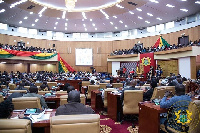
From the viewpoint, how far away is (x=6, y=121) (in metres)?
1.88

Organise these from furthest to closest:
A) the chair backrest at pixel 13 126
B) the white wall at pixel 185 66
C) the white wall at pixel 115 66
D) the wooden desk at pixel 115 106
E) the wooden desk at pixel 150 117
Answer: the white wall at pixel 115 66 → the white wall at pixel 185 66 → the wooden desk at pixel 115 106 → the wooden desk at pixel 150 117 → the chair backrest at pixel 13 126

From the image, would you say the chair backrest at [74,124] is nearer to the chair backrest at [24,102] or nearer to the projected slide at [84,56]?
the chair backrest at [24,102]

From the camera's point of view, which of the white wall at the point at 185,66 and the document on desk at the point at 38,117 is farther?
the white wall at the point at 185,66

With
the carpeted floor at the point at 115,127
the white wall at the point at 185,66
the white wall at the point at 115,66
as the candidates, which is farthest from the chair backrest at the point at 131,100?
the white wall at the point at 115,66

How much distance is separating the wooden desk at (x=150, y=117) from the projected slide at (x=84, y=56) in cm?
2458

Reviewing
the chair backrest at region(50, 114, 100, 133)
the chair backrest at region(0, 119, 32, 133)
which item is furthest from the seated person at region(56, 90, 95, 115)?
the chair backrest at region(0, 119, 32, 133)

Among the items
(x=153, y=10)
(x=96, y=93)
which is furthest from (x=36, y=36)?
(x=96, y=93)

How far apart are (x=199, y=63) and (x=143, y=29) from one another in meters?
12.8

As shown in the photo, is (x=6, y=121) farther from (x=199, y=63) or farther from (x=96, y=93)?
(x=199, y=63)

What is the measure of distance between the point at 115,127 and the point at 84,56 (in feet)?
79.8

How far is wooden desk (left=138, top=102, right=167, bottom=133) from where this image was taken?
352cm

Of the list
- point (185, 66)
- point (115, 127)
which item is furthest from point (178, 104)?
point (185, 66)

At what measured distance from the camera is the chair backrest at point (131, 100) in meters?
5.09

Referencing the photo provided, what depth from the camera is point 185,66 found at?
16156 millimetres
